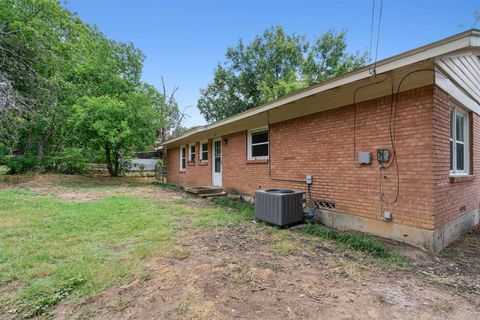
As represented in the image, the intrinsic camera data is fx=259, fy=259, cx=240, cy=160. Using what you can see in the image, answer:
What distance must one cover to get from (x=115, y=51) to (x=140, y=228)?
22.4 metres

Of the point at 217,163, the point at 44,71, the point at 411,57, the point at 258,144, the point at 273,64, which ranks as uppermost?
the point at 273,64

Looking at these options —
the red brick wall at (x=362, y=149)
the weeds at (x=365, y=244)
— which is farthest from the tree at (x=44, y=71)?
the weeds at (x=365, y=244)

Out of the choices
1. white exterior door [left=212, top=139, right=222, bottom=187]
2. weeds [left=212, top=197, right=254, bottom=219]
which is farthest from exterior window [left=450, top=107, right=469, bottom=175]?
white exterior door [left=212, top=139, right=222, bottom=187]

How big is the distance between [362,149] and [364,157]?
0.19 metres

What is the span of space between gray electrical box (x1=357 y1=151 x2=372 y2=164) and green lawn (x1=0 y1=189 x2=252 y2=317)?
2.85 m

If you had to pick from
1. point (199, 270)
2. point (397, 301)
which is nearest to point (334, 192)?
point (397, 301)

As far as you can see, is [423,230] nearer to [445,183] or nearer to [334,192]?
[445,183]

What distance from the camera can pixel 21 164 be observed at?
50.5 feet

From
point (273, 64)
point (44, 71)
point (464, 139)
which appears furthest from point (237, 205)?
point (273, 64)

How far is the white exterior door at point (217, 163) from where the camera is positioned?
10.6 metres

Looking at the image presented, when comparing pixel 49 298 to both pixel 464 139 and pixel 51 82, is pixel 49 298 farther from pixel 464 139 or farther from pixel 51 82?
pixel 51 82

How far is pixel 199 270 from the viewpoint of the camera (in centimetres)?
324

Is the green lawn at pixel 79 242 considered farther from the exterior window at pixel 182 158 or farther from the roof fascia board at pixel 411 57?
the exterior window at pixel 182 158

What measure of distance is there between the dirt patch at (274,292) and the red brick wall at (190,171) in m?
7.75
